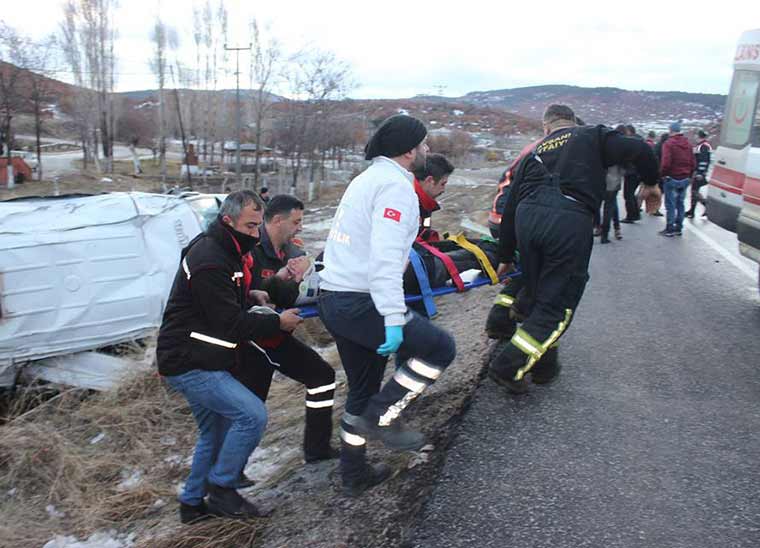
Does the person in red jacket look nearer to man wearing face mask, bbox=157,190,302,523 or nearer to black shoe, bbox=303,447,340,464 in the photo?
black shoe, bbox=303,447,340,464

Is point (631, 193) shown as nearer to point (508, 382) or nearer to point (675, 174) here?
point (675, 174)

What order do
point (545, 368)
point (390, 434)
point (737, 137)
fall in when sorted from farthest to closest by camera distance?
1. point (737, 137)
2. point (545, 368)
3. point (390, 434)

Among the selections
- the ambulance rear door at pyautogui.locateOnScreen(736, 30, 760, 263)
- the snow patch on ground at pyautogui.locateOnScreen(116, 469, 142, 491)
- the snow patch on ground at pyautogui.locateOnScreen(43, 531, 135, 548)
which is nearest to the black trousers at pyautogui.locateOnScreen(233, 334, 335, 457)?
the snow patch on ground at pyautogui.locateOnScreen(43, 531, 135, 548)

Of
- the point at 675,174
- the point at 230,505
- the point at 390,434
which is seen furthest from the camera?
the point at 675,174

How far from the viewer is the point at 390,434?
316cm

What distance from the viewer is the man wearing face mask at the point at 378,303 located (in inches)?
112

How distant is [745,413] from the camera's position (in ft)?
12.9

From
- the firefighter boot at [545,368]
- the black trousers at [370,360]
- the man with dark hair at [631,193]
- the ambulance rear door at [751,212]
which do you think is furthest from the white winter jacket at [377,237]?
the ambulance rear door at [751,212]

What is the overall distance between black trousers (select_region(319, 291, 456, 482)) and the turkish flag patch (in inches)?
15.9

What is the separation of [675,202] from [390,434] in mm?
9491

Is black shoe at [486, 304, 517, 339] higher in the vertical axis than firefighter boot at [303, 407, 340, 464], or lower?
higher

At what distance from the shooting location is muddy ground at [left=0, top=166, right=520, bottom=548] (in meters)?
2.95

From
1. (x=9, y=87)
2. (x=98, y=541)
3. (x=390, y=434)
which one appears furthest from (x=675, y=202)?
(x=9, y=87)

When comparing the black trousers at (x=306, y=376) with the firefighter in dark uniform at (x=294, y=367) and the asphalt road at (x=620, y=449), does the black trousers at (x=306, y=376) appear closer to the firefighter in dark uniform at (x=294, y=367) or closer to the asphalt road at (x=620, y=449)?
the firefighter in dark uniform at (x=294, y=367)
